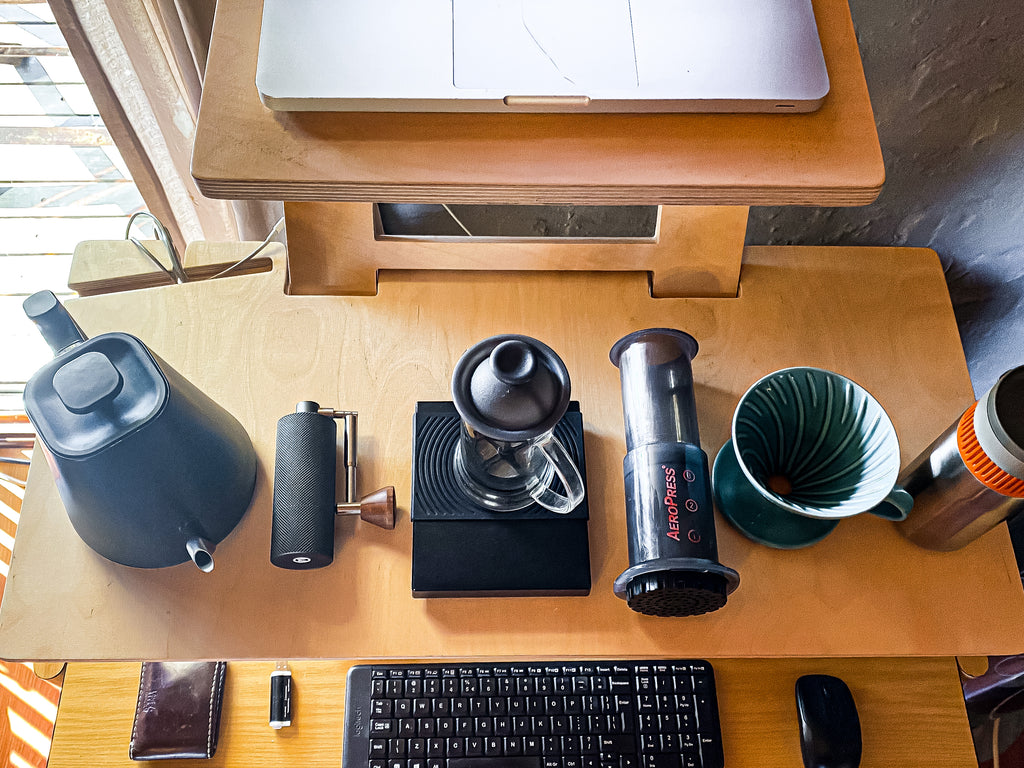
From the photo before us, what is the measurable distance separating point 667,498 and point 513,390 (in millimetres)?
176

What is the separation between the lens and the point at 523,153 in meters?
0.60

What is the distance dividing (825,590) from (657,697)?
24cm

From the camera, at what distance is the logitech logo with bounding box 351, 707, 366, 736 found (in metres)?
0.79

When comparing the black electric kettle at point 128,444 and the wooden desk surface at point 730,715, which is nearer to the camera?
the black electric kettle at point 128,444

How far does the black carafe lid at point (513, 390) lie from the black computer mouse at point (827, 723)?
504 mm

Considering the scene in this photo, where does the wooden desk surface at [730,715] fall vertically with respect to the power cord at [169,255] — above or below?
below

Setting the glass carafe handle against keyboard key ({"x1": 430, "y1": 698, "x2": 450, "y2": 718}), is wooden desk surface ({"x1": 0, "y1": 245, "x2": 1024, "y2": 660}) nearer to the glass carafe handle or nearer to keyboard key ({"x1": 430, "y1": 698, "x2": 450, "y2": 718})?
the glass carafe handle

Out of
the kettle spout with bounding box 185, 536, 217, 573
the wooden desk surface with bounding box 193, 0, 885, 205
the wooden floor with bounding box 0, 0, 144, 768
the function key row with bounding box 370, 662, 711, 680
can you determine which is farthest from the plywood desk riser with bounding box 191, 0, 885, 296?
the wooden floor with bounding box 0, 0, 144, 768

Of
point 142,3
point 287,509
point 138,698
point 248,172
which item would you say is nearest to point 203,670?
point 138,698

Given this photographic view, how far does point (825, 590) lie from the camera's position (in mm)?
679

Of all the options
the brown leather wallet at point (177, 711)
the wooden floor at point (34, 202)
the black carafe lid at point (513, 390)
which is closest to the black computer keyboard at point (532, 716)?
the brown leather wallet at point (177, 711)

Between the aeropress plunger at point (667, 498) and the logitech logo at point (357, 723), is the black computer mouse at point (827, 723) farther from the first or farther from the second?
the logitech logo at point (357, 723)

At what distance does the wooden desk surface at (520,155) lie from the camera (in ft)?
1.96

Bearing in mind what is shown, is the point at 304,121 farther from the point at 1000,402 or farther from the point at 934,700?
the point at 934,700
